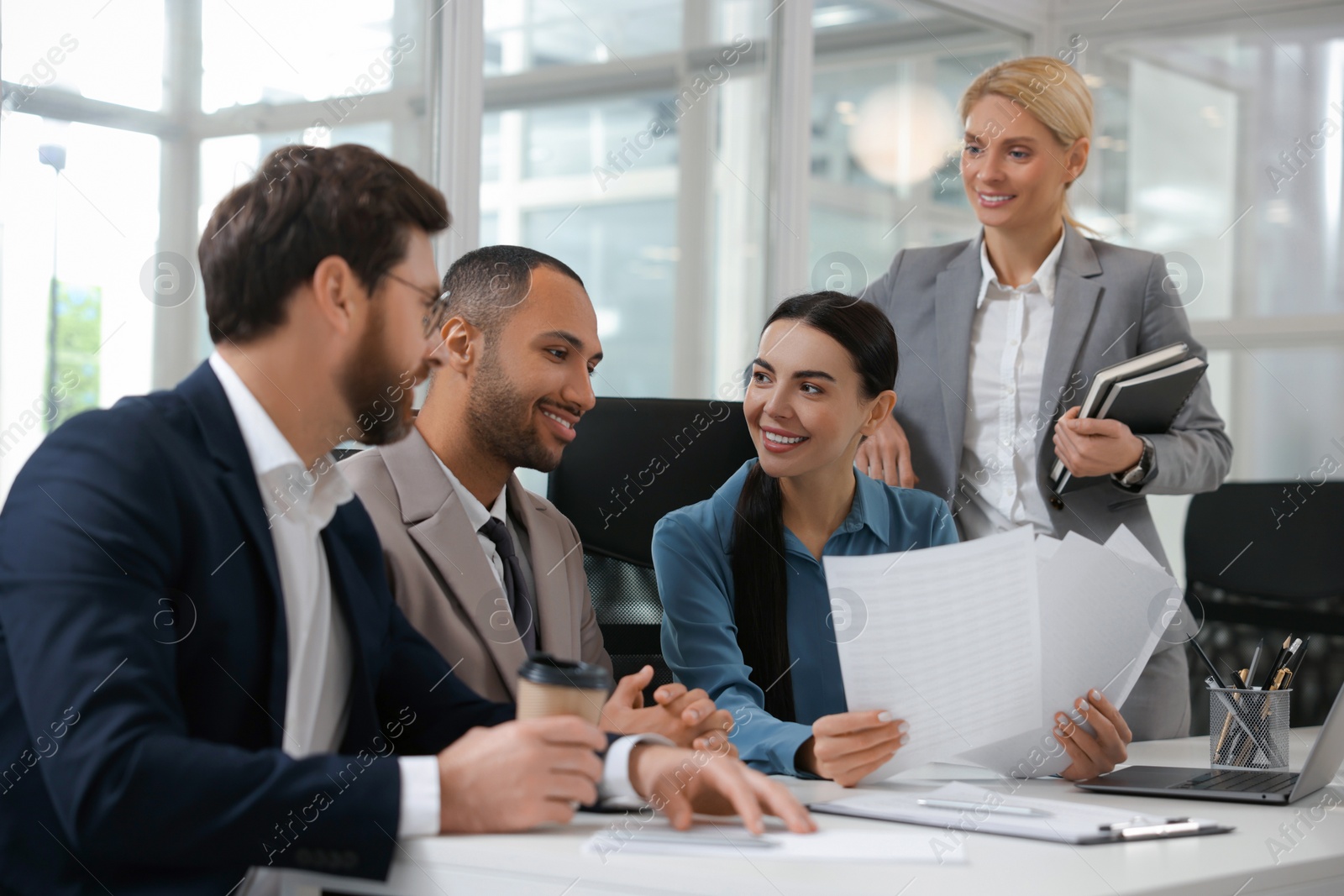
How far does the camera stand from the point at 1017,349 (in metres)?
2.48

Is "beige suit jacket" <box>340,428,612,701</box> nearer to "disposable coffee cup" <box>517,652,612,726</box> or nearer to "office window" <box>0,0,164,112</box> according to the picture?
"disposable coffee cup" <box>517,652,612,726</box>

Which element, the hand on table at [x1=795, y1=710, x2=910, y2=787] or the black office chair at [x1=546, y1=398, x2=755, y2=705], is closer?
the hand on table at [x1=795, y1=710, x2=910, y2=787]

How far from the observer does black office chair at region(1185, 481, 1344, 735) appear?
3.37 m

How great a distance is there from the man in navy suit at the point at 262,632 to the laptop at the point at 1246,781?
0.54 meters

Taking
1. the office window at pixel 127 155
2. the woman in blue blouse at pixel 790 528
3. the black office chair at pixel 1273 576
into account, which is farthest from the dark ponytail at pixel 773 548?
the black office chair at pixel 1273 576

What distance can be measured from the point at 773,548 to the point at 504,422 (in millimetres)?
441

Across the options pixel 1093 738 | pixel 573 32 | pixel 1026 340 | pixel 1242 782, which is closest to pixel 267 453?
pixel 1093 738

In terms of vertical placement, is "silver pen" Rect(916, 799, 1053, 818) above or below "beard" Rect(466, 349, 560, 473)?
below

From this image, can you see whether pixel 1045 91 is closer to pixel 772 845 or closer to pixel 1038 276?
pixel 1038 276

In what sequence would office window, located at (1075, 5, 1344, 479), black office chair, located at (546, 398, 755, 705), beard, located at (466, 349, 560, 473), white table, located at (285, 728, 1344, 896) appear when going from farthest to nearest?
office window, located at (1075, 5, 1344, 479) → black office chair, located at (546, 398, 755, 705) → beard, located at (466, 349, 560, 473) → white table, located at (285, 728, 1344, 896)

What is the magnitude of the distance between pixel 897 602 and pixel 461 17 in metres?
2.27

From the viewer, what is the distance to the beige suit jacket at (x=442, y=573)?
1538 millimetres

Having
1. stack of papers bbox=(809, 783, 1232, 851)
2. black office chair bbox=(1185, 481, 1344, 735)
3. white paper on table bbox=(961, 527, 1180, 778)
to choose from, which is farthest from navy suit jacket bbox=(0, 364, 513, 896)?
black office chair bbox=(1185, 481, 1344, 735)

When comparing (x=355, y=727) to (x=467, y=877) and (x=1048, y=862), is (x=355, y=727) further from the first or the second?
(x=1048, y=862)
